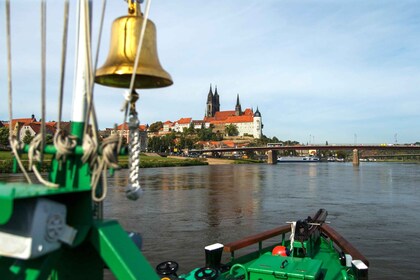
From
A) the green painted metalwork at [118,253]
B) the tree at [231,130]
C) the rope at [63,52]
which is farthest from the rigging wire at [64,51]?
the tree at [231,130]

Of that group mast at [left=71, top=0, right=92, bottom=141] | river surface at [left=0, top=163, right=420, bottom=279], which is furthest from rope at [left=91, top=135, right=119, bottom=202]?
river surface at [left=0, top=163, right=420, bottom=279]

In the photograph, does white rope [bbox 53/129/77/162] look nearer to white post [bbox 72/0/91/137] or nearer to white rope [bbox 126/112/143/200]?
white post [bbox 72/0/91/137]

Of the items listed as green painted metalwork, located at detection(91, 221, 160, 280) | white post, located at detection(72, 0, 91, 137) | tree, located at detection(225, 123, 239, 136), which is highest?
tree, located at detection(225, 123, 239, 136)

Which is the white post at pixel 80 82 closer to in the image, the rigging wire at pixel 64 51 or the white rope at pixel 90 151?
the rigging wire at pixel 64 51

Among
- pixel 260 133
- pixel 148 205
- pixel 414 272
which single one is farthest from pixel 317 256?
pixel 260 133

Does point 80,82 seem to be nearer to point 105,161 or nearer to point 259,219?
point 105,161

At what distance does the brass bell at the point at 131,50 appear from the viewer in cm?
306

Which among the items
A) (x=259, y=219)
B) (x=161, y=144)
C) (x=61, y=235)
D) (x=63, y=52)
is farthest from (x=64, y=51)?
(x=161, y=144)

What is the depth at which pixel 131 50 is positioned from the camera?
3117mm

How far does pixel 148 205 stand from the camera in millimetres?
25391

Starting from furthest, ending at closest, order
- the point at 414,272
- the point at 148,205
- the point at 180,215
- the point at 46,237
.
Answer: the point at 148,205 < the point at 180,215 < the point at 414,272 < the point at 46,237

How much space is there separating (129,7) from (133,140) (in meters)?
1.18

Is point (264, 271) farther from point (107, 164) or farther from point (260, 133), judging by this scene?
point (260, 133)

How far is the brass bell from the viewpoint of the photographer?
3059mm
